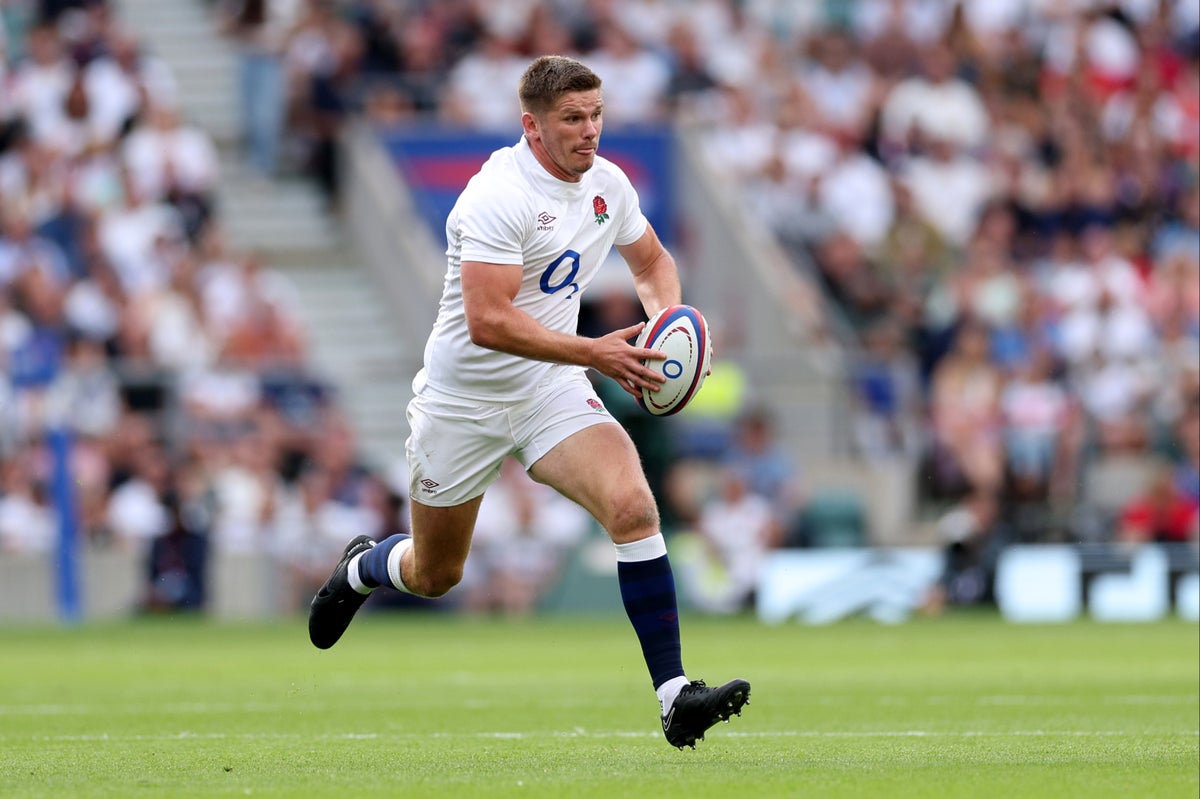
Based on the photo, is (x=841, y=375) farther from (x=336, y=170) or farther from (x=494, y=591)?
(x=336, y=170)

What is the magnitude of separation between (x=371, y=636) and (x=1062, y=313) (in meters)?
8.72

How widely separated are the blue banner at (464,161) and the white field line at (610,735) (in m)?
14.1

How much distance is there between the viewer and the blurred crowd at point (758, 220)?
65.4 ft

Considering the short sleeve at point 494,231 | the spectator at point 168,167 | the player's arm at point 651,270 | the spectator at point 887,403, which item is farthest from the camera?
the spectator at point 887,403

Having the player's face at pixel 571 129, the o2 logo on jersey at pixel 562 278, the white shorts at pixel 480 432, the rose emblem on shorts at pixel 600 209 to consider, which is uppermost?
the player's face at pixel 571 129

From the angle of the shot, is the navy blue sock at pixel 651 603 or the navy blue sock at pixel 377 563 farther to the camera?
the navy blue sock at pixel 377 563

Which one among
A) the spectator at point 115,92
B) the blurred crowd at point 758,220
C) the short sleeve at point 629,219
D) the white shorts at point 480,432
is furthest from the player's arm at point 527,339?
the spectator at point 115,92

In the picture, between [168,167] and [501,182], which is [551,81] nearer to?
[501,182]

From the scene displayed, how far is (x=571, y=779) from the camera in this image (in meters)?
7.30

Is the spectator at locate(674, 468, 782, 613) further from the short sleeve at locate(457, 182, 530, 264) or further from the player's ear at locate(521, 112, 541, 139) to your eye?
the short sleeve at locate(457, 182, 530, 264)

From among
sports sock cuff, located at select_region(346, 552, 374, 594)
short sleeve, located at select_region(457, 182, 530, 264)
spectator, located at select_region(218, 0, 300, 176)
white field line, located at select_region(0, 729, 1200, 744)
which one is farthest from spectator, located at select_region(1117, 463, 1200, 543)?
short sleeve, located at select_region(457, 182, 530, 264)

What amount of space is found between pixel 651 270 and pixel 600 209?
18.5 inches

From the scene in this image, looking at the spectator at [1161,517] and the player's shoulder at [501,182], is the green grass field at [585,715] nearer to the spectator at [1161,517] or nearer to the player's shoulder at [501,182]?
the player's shoulder at [501,182]

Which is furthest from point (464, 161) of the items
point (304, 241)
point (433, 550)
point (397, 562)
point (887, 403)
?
point (433, 550)
